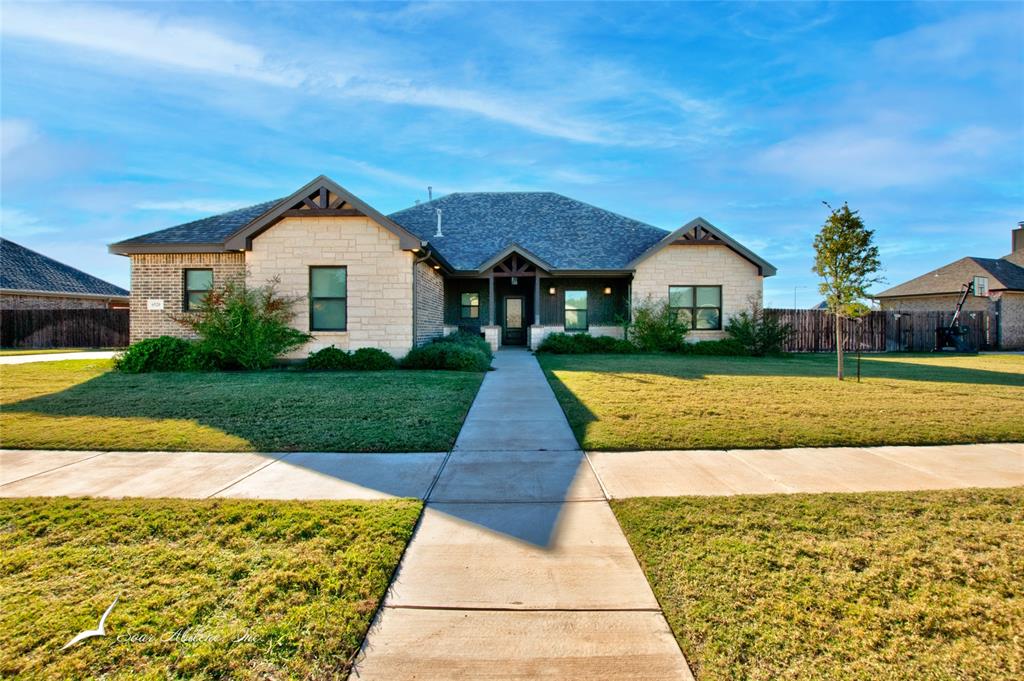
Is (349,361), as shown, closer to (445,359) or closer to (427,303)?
(445,359)

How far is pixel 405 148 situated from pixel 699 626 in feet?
62.4

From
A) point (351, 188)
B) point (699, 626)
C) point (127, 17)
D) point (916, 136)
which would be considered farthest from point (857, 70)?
point (127, 17)

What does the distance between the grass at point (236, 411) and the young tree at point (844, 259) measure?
9229mm

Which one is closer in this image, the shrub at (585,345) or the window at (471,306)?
the shrub at (585,345)

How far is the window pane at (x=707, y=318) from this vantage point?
65.4 feet

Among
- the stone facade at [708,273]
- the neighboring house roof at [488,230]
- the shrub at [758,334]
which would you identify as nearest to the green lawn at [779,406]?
the shrub at [758,334]

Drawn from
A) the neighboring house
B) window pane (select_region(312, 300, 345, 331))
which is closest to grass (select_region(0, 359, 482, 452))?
window pane (select_region(312, 300, 345, 331))

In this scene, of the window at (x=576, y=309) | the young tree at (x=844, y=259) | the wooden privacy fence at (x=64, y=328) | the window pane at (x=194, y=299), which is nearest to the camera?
the young tree at (x=844, y=259)

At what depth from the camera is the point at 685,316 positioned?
19578mm

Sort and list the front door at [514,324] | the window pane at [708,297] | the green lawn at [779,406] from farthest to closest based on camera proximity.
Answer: the front door at [514,324] → the window pane at [708,297] → the green lawn at [779,406]

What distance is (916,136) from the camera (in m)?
16.3

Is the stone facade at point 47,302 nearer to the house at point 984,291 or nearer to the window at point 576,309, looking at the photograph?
the window at point 576,309

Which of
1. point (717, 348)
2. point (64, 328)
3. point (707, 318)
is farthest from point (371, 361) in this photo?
point (64, 328)

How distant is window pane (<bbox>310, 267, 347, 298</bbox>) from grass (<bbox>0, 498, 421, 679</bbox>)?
10311mm
